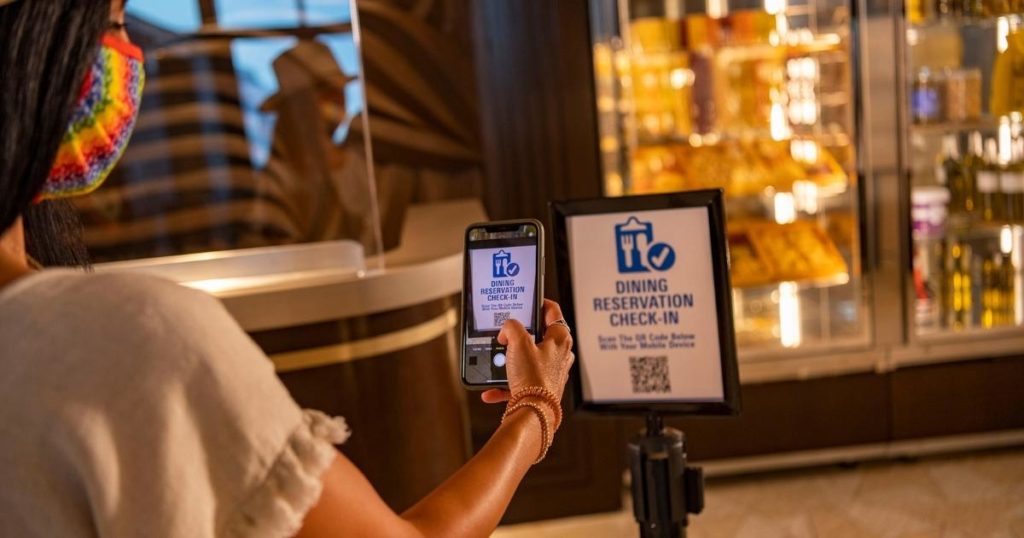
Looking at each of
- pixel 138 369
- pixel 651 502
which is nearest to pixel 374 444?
pixel 651 502

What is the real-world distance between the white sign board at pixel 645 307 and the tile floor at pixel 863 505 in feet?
6.01

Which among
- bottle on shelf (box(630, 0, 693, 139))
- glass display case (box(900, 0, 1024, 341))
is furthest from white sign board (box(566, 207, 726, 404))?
glass display case (box(900, 0, 1024, 341))

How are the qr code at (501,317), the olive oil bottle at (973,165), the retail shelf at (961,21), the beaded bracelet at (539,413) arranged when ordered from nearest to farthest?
the beaded bracelet at (539,413)
the qr code at (501,317)
the retail shelf at (961,21)
the olive oil bottle at (973,165)

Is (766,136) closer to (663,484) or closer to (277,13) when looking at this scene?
(277,13)

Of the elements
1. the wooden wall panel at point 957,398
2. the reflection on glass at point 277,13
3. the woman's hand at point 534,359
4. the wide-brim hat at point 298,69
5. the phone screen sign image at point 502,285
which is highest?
the reflection on glass at point 277,13

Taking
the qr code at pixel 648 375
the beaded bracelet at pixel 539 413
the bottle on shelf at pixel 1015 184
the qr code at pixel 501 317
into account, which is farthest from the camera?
the bottle on shelf at pixel 1015 184

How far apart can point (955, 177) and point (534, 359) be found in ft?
11.9

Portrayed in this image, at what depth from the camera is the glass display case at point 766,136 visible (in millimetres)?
4188

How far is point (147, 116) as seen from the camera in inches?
141

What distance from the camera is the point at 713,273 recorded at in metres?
1.96

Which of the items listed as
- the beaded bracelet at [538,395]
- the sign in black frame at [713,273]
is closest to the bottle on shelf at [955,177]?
the sign in black frame at [713,273]

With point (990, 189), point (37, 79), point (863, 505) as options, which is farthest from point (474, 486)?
point (990, 189)

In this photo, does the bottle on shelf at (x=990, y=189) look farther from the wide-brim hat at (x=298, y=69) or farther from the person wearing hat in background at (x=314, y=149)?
the wide-brim hat at (x=298, y=69)

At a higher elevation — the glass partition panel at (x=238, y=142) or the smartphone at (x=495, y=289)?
the glass partition panel at (x=238, y=142)
